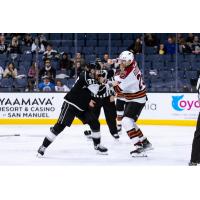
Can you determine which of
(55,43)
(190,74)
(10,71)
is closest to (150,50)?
(190,74)

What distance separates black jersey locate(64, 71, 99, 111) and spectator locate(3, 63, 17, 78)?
5.10m

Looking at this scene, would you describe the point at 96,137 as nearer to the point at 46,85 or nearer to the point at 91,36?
the point at 46,85

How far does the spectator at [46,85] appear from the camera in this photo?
1123cm

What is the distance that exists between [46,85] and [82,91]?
482cm

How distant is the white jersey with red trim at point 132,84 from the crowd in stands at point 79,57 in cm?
437

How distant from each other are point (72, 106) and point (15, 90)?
16.1ft

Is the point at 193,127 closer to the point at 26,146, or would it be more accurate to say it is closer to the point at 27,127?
the point at 27,127

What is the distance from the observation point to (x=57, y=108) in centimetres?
1111

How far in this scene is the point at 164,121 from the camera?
35.7 ft

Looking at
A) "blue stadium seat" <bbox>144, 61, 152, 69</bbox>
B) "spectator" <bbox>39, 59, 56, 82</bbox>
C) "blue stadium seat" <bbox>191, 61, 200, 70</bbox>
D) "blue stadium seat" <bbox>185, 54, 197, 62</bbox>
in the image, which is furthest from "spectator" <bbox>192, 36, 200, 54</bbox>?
"spectator" <bbox>39, 59, 56, 82</bbox>

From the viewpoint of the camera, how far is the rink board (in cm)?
1082

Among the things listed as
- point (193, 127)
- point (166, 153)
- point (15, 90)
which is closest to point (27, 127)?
point (15, 90)

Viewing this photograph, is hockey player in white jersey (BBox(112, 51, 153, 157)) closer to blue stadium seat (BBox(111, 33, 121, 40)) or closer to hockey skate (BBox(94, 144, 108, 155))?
hockey skate (BBox(94, 144, 108, 155))

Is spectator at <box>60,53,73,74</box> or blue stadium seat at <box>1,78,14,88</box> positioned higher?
spectator at <box>60,53,73,74</box>
